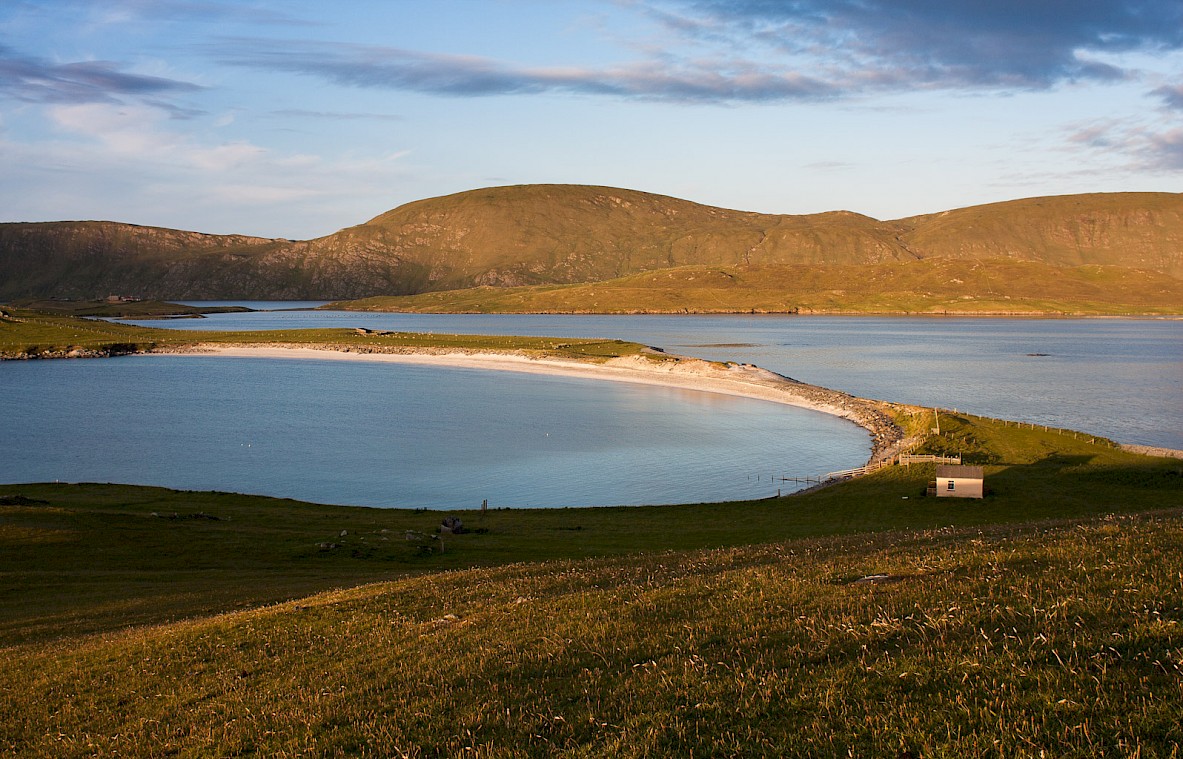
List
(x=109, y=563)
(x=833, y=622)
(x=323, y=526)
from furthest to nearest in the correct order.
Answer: (x=323, y=526) → (x=109, y=563) → (x=833, y=622)

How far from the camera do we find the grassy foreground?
8.98 metres

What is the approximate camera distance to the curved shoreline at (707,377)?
9806 cm

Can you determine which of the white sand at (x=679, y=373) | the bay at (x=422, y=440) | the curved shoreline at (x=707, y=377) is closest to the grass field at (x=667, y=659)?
the bay at (x=422, y=440)

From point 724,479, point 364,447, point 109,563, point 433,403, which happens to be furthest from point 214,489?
point 433,403

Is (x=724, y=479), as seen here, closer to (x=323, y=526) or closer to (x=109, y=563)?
(x=323, y=526)

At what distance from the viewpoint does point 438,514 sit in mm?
54156

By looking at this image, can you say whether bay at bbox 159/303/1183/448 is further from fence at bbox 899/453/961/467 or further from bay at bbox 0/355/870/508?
fence at bbox 899/453/961/467

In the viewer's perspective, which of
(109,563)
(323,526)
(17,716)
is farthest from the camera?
(323,526)

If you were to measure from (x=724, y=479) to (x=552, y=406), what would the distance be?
47397 millimetres

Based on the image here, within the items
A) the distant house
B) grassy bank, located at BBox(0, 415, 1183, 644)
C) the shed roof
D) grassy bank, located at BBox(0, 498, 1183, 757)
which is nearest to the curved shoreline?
the shed roof

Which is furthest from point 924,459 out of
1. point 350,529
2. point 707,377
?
point 707,377

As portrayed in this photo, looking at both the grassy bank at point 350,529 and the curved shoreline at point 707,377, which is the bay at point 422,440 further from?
the grassy bank at point 350,529

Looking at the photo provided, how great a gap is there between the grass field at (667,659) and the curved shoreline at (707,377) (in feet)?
197

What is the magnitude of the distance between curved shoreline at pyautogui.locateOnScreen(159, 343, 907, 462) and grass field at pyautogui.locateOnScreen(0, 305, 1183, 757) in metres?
60.2
